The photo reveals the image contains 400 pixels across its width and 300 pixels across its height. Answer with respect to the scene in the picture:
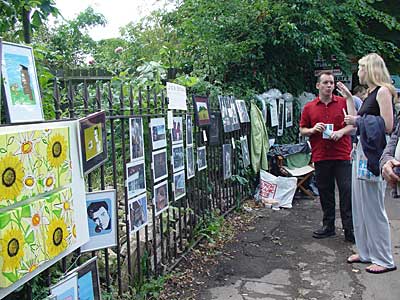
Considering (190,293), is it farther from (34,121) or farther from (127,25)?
(127,25)

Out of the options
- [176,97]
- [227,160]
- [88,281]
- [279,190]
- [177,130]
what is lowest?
[279,190]

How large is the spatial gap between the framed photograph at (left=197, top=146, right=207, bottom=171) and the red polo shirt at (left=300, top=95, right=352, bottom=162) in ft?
4.21

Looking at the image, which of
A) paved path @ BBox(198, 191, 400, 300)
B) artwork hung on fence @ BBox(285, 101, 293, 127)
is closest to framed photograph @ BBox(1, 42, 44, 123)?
paved path @ BBox(198, 191, 400, 300)

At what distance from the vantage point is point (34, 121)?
6.73ft

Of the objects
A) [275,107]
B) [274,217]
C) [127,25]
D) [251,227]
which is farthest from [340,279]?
[127,25]

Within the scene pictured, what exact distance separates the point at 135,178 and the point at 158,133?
0.58 metres

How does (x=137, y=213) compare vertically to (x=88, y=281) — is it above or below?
above

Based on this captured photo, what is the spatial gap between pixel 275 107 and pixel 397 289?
4.52m

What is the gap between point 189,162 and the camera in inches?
179

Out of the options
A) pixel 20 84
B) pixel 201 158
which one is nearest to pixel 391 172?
pixel 20 84

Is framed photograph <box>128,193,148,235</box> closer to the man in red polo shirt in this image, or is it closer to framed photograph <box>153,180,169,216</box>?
framed photograph <box>153,180,169,216</box>

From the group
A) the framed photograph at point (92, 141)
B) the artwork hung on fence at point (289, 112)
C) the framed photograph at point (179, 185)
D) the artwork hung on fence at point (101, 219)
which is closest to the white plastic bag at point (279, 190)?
the artwork hung on fence at point (289, 112)

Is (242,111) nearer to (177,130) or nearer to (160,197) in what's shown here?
(177,130)

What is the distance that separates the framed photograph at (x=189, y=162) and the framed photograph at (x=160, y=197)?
0.64 m
